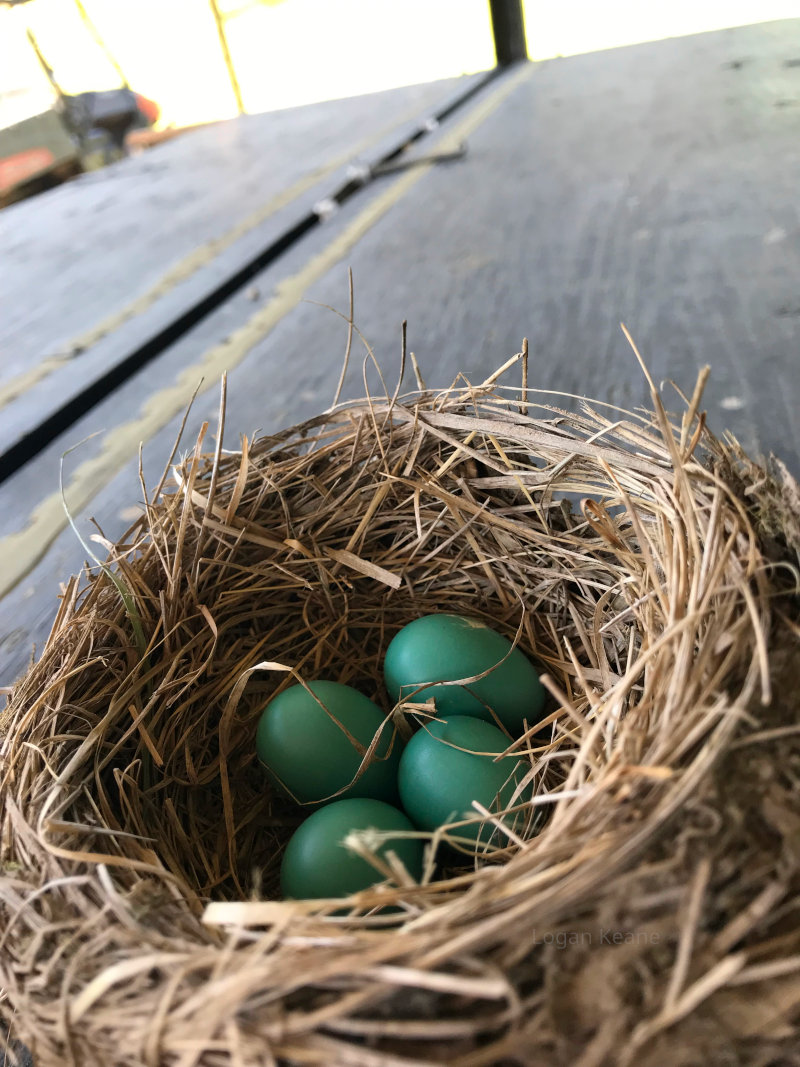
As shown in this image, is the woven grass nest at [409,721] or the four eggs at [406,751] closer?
the woven grass nest at [409,721]

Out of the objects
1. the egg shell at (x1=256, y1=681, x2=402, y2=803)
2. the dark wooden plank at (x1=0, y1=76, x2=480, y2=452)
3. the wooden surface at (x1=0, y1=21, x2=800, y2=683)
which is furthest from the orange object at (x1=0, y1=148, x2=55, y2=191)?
the egg shell at (x1=256, y1=681, x2=402, y2=803)

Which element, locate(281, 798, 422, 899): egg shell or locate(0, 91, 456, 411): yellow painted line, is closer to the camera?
locate(281, 798, 422, 899): egg shell

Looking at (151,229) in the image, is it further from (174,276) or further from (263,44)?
(263,44)

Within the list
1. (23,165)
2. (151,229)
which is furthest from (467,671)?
(23,165)

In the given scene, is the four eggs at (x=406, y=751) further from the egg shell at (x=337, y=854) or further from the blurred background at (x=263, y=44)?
the blurred background at (x=263, y=44)

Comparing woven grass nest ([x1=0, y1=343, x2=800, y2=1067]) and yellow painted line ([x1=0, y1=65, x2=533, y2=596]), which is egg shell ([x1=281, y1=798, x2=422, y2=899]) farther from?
yellow painted line ([x1=0, y1=65, x2=533, y2=596])

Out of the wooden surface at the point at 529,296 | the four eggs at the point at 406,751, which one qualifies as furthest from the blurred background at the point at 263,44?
the four eggs at the point at 406,751

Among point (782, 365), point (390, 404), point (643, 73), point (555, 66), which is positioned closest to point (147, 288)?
point (390, 404)
